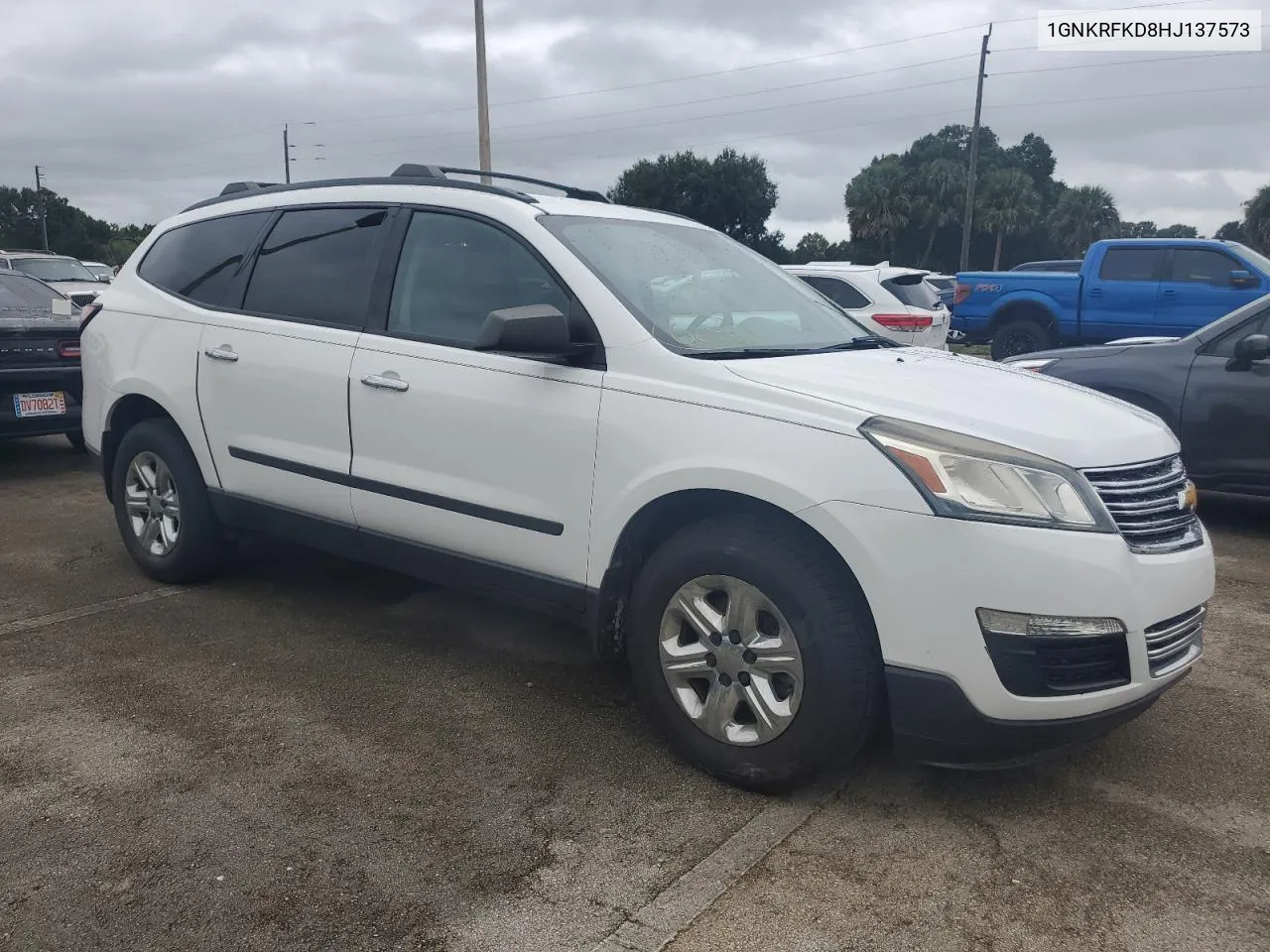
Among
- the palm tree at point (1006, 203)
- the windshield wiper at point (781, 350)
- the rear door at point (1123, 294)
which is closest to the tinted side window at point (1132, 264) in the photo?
the rear door at point (1123, 294)

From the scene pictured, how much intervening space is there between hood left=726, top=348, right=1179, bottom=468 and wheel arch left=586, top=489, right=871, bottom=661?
13.7 inches

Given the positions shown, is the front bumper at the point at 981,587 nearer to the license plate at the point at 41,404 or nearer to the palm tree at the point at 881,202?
the license plate at the point at 41,404

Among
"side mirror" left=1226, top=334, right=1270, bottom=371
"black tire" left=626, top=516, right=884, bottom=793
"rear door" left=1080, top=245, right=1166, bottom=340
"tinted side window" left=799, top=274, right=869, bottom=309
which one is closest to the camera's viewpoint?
"black tire" left=626, top=516, right=884, bottom=793

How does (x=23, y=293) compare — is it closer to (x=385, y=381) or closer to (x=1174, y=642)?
(x=385, y=381)

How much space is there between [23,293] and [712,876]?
309 inches

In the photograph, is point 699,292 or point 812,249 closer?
point 699,292

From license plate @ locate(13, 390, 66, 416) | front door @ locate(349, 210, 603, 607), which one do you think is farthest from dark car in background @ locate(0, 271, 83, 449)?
front door @ locate(349, 210, 603, 607)

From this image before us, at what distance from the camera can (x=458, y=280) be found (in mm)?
3822

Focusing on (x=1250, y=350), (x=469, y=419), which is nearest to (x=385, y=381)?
(x=469, y=419)

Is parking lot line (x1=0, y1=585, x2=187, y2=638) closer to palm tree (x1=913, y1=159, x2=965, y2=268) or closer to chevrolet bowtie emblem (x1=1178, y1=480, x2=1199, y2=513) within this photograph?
chevrolet bowtie emblem (x1=1178, y1=480, x2=1199, y2=513)

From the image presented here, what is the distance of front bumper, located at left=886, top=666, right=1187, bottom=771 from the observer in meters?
2.74

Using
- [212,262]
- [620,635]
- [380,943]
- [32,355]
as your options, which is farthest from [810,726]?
[32,355]

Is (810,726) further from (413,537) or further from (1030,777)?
(413,537)

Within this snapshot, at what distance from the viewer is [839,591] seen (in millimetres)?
2838
